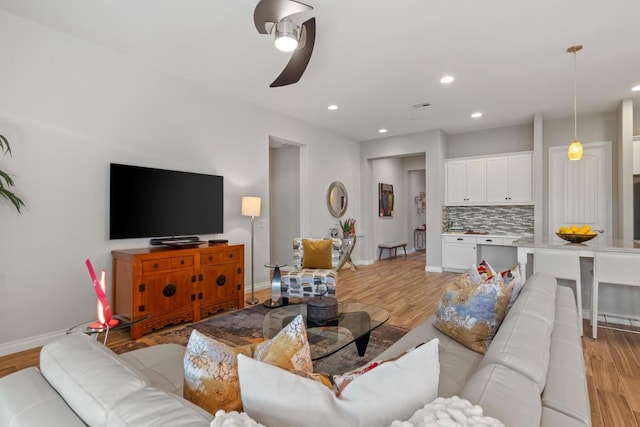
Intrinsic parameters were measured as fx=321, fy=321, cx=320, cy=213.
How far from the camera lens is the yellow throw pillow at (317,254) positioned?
420 cm

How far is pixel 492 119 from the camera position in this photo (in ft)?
18.3

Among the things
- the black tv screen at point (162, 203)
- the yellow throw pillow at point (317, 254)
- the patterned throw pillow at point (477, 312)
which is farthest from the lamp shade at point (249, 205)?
the patterned throw pillow at point (477, 312)

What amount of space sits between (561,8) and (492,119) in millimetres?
3185

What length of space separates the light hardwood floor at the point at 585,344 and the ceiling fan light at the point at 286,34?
277cm

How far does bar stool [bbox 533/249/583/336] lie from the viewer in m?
3.07

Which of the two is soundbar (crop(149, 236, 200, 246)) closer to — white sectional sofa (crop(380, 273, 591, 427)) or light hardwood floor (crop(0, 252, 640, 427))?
light hardwood floor (crop(0, 252, 640, 427))

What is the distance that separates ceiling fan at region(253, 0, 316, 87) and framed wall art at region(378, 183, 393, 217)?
5.38 metres

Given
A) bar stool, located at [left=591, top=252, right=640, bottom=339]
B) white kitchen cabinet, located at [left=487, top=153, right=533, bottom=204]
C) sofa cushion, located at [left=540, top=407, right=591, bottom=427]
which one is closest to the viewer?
sofa cushion, located at [left=540, top=407, right=591, bottom=427]

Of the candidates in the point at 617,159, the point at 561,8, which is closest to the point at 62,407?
the point at 561,8

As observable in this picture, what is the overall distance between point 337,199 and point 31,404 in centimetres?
588

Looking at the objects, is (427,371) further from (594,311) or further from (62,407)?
(594,311)

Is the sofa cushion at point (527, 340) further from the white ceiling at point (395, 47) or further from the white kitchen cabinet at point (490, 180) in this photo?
the white kitchen cabinet at point (490, 180)

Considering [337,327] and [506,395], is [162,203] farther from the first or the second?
[506,395]

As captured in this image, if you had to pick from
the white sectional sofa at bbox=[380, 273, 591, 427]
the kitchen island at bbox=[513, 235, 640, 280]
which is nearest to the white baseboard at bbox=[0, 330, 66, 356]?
the white sectional sofa at bbox=[380, 273, 591, 427]
